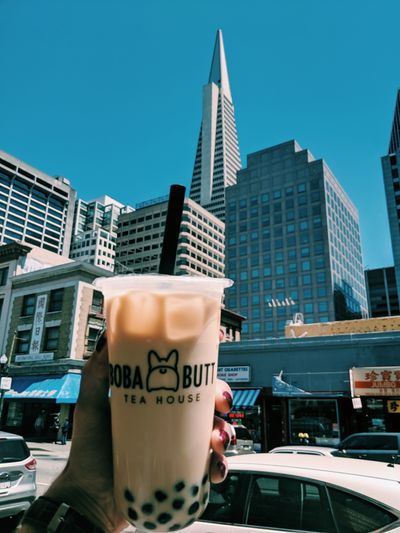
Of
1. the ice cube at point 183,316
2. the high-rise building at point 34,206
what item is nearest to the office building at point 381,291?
the high-rise building at point 34,206

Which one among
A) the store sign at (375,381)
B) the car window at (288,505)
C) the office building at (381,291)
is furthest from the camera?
the office building at (381,291)

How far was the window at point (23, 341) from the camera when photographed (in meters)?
29.9

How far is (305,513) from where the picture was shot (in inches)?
137

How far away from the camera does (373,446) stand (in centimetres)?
1184

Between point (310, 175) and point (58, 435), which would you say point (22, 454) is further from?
point (310, 175)

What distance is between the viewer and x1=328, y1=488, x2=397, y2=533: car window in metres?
3.22

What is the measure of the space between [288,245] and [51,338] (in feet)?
279

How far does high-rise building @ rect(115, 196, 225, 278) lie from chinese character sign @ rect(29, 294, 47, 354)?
2783 inches

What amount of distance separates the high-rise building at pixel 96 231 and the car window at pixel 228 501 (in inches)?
5086

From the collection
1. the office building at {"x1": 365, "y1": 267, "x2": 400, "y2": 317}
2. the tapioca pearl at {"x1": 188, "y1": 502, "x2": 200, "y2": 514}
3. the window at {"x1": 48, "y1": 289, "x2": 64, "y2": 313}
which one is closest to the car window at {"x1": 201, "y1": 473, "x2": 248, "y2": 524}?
the tapioca pearl at {"x1": 188, "y1": 502, "x2": 200, "y2": 514}

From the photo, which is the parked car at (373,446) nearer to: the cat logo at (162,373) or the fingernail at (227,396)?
the fingernail at (227,396)

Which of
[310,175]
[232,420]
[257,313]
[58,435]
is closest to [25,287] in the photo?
[58,435]

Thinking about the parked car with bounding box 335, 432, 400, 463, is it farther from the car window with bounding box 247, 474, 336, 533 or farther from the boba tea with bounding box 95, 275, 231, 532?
the boba tea with bounding box 95, 275, 231, 532

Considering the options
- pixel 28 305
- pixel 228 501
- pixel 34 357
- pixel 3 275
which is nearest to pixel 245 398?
pixel 228 501
